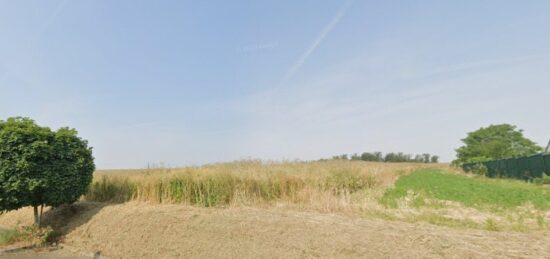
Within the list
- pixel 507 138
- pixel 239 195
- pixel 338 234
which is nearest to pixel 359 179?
pixel 239 195

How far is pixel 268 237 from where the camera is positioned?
5.11 m

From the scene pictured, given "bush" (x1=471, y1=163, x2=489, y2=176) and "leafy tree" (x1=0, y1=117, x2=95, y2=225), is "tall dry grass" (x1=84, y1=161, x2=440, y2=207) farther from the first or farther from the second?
"bush" (x1=471, y1=163, x2=489, y2=176)

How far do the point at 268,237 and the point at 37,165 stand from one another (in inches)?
234

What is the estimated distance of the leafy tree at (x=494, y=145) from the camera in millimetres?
48938

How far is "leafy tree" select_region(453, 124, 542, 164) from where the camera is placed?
4894 cm

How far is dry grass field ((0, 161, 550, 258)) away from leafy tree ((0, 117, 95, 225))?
3.29 feet

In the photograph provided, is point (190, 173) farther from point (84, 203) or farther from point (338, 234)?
point (338, 234)

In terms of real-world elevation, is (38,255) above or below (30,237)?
below

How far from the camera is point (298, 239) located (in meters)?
4.84

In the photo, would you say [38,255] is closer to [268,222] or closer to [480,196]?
[268,222]

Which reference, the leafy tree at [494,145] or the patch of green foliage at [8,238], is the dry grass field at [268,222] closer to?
the patch of green foliage at [8,238]

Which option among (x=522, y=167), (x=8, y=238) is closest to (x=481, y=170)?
(x=522, y=167)

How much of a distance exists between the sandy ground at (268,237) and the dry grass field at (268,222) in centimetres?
2

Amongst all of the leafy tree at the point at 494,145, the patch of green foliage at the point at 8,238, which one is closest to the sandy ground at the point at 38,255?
the patch of green foliage at the point at 8,238
